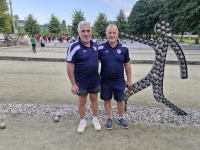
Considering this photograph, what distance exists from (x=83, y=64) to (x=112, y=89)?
690mm

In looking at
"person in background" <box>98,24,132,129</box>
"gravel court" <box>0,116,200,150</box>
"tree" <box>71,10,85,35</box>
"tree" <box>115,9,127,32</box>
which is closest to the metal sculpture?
"person in background" <box>98,24,132,129</box>

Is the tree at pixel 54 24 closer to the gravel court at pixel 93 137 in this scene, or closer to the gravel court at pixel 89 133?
the gravel court at pixel 89 133

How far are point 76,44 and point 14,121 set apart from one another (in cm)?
203

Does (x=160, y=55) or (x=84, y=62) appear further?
(x=160, y=55)

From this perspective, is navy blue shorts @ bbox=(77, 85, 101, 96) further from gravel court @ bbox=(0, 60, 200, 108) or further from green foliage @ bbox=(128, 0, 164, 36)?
green foliage @ bbox=(128, 0, 164, 36)

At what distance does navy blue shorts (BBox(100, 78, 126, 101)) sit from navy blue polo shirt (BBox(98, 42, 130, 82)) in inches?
4.9

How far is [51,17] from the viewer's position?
44844 millimetres

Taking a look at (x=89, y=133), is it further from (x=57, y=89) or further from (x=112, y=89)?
(x=57, y=89)

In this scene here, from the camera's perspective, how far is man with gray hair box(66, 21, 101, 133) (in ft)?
9.54

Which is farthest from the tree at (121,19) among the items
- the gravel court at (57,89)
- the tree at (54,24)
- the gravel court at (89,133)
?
the gravel court at (89,133)

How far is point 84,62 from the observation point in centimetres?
295

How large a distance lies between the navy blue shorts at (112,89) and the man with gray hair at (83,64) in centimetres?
10

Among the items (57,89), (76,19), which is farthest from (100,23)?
(57,89)

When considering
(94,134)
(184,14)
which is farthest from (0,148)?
(184,14)
